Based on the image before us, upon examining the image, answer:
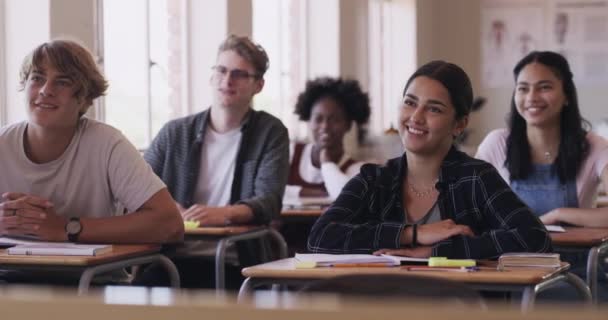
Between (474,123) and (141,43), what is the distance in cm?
637

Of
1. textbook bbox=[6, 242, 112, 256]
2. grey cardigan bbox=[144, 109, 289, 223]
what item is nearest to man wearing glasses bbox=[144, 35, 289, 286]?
grey cardigan bbox=[144, 109, 289, 223]

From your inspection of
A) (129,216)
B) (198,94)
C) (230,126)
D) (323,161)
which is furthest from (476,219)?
(198,94)

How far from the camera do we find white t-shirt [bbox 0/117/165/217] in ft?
11.4

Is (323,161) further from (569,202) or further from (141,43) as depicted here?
(569,202)

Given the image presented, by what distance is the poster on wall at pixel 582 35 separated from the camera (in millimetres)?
11047

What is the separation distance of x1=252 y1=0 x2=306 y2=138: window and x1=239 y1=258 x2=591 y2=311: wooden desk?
5077 millimetres

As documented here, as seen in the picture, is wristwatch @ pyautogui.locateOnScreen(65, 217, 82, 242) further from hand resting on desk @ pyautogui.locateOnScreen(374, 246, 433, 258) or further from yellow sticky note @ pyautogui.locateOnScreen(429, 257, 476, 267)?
yellow sticky note @ pyautogui.locateOnScreen(429, 257, 476, 267)

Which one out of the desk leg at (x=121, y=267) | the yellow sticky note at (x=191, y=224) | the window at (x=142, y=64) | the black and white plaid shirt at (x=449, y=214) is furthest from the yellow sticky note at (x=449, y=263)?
the window at (x=142, y=64)

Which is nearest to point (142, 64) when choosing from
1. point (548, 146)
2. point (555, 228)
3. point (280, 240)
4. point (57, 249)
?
point (280, 240)

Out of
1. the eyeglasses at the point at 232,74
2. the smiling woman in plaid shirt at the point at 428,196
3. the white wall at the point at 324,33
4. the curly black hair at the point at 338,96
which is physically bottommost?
the smiling woman in plaid shirt at the point at 428,196

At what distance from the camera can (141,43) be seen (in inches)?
231

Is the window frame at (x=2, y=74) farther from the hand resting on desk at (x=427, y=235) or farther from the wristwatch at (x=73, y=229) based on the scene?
the hand resting on desk at (x=427, y=235)

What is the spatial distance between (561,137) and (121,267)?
81.5 inches

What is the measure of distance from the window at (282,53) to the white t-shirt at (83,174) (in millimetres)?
4262
